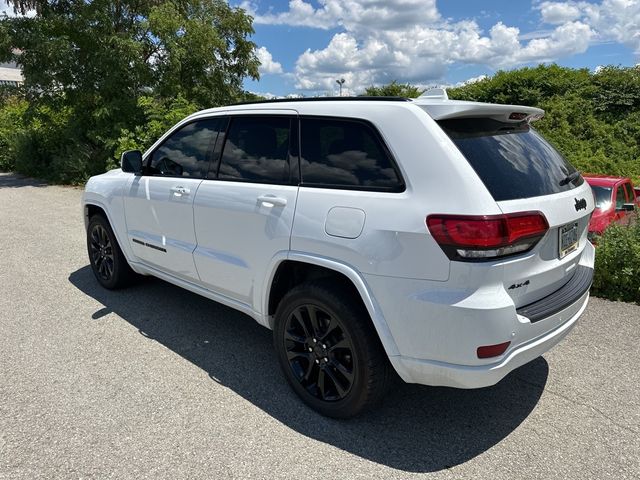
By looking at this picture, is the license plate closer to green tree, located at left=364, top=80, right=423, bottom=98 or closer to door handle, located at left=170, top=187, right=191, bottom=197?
door handle, located at left=170, top=187, right=191, bottom=197

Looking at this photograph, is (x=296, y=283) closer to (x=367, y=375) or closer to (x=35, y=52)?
(x=367, y=375)

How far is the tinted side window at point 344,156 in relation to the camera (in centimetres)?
253

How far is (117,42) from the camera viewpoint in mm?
11938

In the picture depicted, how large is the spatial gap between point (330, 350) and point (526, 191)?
1397 mm

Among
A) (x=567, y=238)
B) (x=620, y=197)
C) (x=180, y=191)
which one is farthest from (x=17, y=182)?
(x=567, y=238)

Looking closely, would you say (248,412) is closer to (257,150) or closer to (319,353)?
(319,353)

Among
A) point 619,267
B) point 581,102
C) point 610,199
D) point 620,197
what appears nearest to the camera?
point 619,267

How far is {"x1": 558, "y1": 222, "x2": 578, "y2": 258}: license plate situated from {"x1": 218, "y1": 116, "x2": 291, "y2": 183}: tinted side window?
1.62 metres

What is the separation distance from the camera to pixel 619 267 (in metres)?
4.70

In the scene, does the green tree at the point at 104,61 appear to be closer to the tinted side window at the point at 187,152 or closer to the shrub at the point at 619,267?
the tinted side window at the point at 187,152

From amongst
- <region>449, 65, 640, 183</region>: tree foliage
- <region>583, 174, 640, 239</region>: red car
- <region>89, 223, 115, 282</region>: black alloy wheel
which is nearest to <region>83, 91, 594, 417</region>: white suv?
<region>89, 223, 115, 282</region>: black alloy wheel

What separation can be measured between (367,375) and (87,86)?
13.1 m

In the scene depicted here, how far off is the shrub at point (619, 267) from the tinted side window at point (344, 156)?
3.41 m

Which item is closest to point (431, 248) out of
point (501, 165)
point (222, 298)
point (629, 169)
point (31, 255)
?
point (501, 165)
